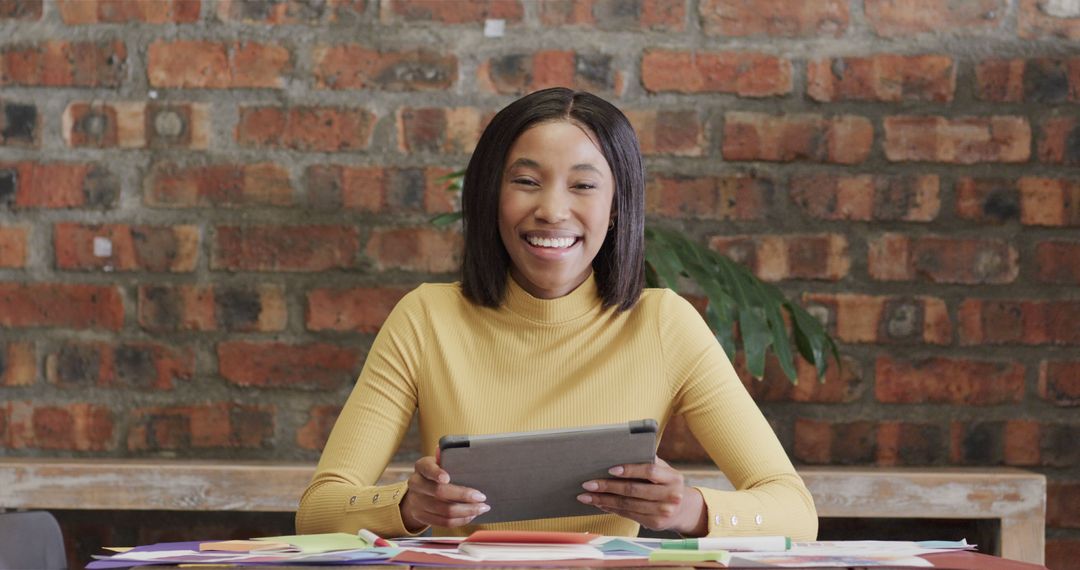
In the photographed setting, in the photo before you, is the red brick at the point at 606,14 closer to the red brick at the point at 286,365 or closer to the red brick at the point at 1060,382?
the red brick at the point at 286,365

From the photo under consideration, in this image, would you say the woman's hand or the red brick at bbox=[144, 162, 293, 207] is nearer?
the woman's hand

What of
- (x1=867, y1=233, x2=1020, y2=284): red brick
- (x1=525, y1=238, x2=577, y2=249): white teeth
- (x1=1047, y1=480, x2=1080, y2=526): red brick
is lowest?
(x1=1047, y1=480, x2=1080, y2=526): red brick

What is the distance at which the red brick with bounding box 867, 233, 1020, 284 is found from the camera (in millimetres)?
2174

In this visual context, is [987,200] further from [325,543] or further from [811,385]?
[325,543]

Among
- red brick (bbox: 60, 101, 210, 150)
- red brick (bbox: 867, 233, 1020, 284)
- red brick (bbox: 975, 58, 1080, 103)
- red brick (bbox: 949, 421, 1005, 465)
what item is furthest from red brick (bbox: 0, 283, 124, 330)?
red brick (bbox: 975, 58, 1080, 103)

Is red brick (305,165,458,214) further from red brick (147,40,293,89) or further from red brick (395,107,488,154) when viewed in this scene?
red brick (147,40,293,89)

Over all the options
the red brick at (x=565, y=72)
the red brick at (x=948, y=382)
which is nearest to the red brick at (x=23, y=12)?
the red brick at (x=565, y=72)

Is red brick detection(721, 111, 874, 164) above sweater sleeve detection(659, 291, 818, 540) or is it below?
above

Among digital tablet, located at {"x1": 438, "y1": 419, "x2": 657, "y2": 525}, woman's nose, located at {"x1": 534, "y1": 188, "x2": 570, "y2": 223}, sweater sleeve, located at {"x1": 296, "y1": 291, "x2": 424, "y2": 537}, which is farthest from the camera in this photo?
woman's nose, located at {"x1": 534, "y1": 188, "x2": 570, "y2": 223}

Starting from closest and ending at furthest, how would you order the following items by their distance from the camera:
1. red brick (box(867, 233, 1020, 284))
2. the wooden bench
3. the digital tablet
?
the digital tablet → the wooden bench → red brick (box(867, 233, 1020, 284))

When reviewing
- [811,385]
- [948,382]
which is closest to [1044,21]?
[948,382]

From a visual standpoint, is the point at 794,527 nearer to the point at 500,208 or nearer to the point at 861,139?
the point at 500,208

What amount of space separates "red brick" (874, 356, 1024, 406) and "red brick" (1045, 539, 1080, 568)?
28 cm

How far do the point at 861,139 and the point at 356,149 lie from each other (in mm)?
949
